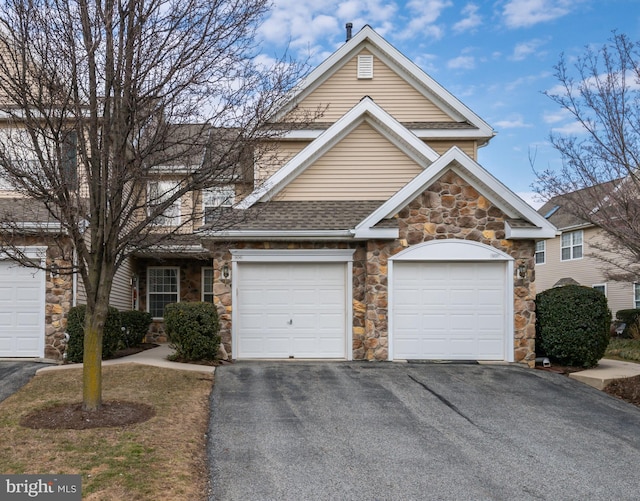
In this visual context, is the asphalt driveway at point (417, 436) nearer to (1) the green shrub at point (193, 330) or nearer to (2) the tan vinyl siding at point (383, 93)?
(1) the green shrub at point (193, 330)

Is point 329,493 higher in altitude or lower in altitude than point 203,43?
lower

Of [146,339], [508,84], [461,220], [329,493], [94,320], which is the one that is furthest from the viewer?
[146,339]

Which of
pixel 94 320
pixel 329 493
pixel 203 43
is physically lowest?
pixel 329 493

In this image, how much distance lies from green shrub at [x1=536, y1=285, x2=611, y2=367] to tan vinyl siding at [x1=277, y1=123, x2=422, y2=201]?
460 cm

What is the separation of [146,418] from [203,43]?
4953 mm

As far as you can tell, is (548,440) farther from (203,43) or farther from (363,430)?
(203,43)

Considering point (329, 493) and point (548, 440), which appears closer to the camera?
point (329, 493)

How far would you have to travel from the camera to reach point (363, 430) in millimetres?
7758

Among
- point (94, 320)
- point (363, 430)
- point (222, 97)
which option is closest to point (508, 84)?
point (222, 97)

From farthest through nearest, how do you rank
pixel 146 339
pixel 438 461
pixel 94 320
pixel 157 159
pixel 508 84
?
pixel 146 339, pixel 508 84, pixel 94 320, pixel 157 159, pixel 438 461

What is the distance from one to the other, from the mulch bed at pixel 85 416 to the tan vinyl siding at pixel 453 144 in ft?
36.3

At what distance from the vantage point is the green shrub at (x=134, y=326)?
15773mm

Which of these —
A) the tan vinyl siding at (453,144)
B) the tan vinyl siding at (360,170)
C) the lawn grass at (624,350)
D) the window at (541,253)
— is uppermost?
the tan vinyl siding at (453,144)

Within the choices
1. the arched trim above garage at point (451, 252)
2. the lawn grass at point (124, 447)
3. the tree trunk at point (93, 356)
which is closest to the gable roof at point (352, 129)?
the arched trim above garage at point (451, 252)
